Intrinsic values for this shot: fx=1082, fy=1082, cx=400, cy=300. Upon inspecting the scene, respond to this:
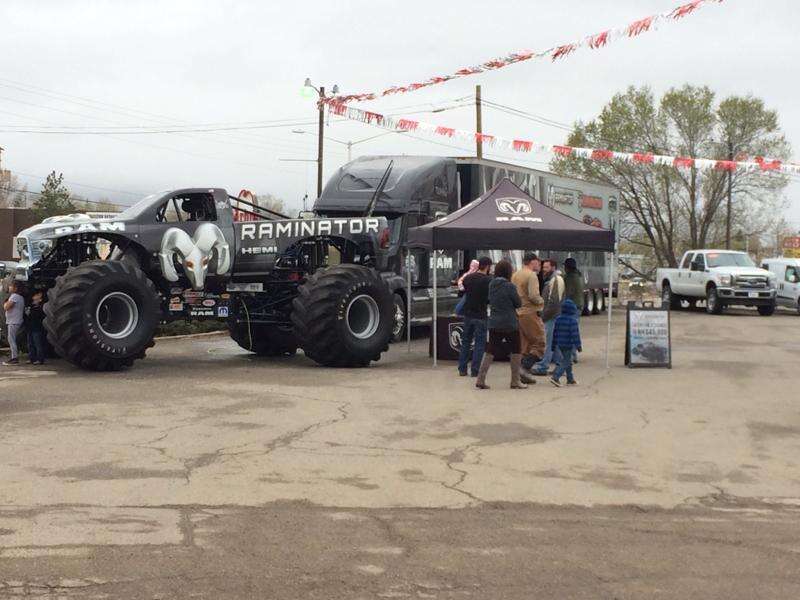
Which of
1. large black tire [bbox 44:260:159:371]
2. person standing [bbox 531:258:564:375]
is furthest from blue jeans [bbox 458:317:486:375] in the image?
large black tire [bbox 44:260:159:371]

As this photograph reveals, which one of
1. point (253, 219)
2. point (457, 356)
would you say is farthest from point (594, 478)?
point (253, 219)

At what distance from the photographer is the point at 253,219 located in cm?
1950

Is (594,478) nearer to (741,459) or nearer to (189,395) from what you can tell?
(741,459)

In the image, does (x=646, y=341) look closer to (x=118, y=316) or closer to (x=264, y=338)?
(x=264, y=338)

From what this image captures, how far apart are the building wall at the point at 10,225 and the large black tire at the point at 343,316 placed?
2220 inches

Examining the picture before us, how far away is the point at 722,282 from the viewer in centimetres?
3366

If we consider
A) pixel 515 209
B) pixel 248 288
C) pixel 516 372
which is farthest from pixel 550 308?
pixel 248 288

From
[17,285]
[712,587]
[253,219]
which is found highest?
[253,219]

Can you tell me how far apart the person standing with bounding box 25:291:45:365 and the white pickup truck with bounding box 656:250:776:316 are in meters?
22.9

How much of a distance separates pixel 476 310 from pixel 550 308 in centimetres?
107

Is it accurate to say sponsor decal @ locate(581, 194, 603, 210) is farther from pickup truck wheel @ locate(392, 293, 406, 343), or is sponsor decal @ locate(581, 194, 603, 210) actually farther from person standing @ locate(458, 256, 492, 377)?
person standing @ locate(458, 256, 492, 377)

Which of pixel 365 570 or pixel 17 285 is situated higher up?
pixel 17 285

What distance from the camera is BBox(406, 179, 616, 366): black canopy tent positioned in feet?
53.3

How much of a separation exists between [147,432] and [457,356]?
7.83 metres
